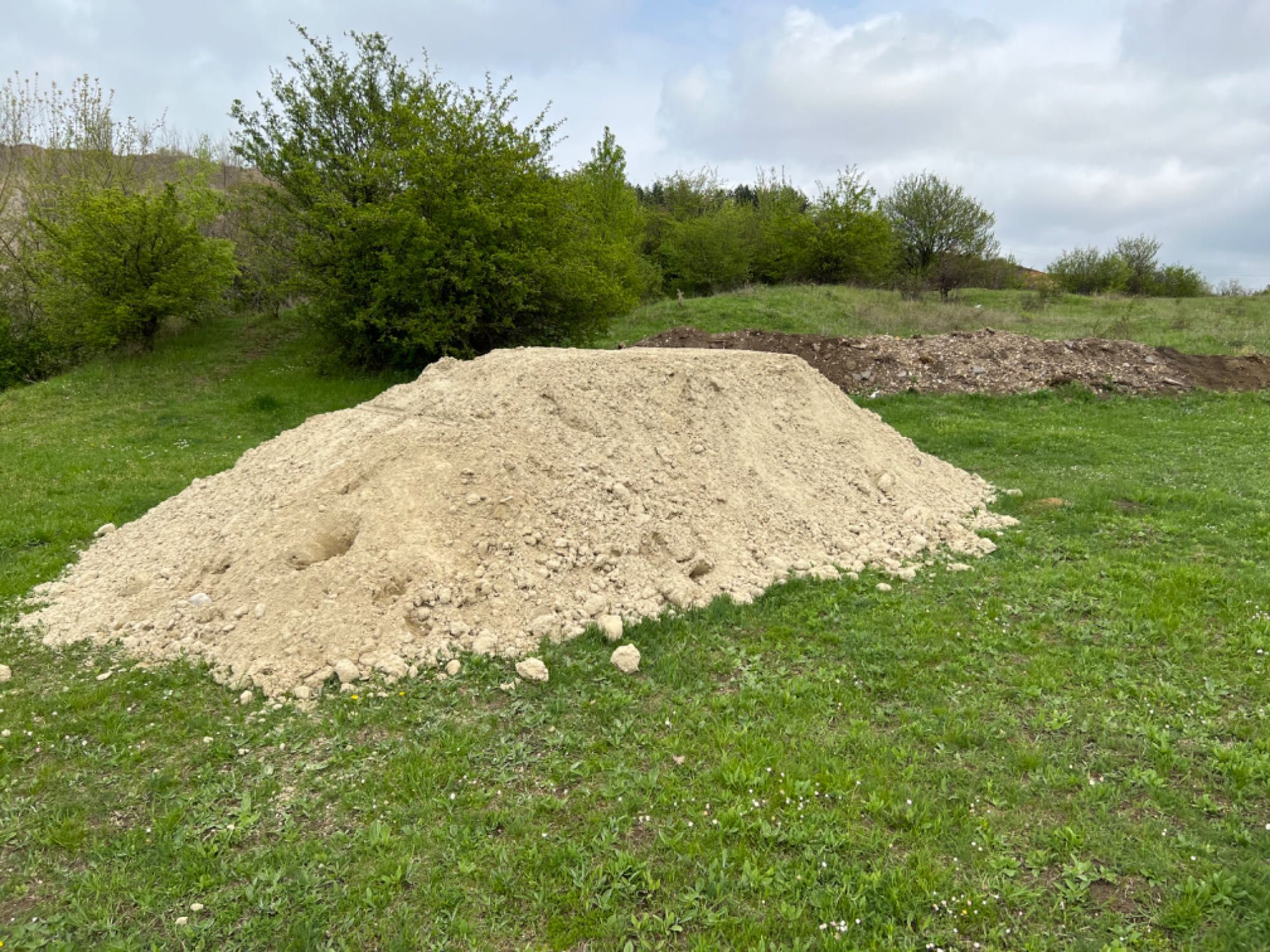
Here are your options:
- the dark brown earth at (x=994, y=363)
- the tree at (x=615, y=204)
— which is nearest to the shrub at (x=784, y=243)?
the tree at (x=615, y=204)

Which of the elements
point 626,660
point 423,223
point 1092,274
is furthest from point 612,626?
point 1092,274

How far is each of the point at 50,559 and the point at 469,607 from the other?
484 cm

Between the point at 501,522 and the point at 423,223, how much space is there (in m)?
9.88

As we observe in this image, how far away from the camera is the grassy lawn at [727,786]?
2.92m

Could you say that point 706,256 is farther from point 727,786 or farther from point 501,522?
point 727,786

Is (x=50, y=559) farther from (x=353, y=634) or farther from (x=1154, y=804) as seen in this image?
(x=1154, y=804)

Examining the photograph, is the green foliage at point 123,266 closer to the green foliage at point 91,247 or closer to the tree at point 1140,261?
the green foliage at point 91,247

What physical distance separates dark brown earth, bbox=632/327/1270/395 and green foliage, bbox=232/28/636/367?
303 cm

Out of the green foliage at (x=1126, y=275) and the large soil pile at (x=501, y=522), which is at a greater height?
the green foliage at (x=1126, y=275)

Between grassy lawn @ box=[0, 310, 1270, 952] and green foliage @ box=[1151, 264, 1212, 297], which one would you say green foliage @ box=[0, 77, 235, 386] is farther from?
green foliage @ box=[1151, 264, 1212, 297]

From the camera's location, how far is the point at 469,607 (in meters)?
5.29

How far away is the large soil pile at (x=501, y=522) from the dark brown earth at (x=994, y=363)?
6.56m

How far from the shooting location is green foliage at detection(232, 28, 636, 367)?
14180 millimetres

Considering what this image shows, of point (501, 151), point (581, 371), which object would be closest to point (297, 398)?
point (501, 151)
